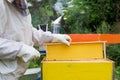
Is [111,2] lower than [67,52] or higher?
higher

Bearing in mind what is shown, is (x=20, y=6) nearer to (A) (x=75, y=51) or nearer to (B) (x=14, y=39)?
(B) (x=14, y=39)

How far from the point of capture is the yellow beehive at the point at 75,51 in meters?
2.38

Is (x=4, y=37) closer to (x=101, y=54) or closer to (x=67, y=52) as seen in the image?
(x=67, y=52)

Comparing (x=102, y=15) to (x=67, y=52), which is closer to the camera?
(x=67, y=52)

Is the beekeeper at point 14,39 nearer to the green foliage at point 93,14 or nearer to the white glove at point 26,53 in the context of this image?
the white glove at point 26,53

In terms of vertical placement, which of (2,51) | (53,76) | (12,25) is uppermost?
(12,25)

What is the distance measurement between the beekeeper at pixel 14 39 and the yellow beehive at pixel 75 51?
0.20 m

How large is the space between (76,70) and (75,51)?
0.25 m

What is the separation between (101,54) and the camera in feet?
7.84

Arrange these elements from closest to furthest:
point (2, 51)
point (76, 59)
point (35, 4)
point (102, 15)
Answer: point (2, 51) < point (76, 59) < point (102, 15) < point (35, 4)

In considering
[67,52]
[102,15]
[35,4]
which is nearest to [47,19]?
[35,4]

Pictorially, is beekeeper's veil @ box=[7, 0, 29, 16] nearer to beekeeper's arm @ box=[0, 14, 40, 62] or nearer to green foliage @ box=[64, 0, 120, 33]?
beekeeper's arm @ box=[0, 14, 40, 62]

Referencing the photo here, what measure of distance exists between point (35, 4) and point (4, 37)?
5923 millimetres

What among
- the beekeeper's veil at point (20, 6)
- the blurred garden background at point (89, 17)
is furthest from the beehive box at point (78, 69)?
the blurred garden background at point (89, 17)
